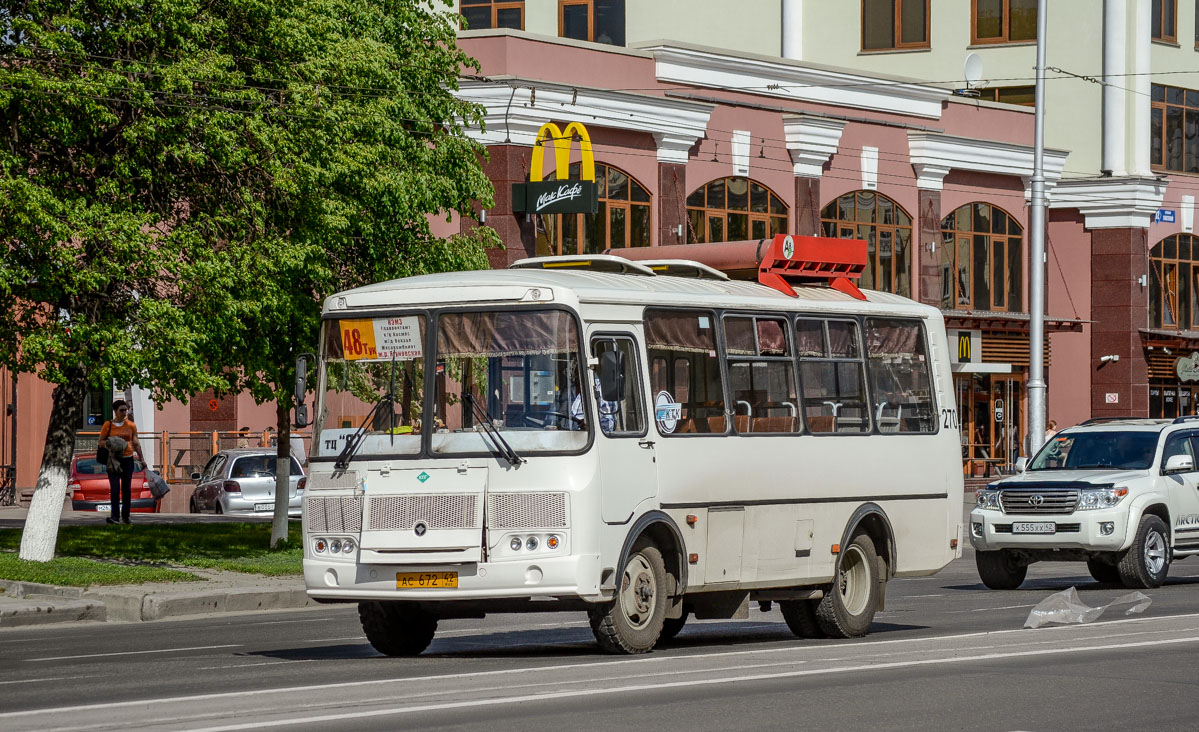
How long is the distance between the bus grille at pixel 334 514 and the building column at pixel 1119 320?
44.3 m

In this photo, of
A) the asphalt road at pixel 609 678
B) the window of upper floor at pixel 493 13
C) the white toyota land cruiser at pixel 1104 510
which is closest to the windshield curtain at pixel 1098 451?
the white toyota land cruiser at pixel 1104 510

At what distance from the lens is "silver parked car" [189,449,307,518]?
37250mm

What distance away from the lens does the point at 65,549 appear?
25.0 meters

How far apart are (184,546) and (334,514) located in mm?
13389

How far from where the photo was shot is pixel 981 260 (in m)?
51.4

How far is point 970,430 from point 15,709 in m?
43.8

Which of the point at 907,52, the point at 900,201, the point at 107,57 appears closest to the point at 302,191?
the point at 107,57

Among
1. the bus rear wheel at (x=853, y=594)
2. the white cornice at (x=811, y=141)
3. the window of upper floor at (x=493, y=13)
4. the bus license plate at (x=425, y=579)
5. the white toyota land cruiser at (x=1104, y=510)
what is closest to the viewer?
the bus license plate at (x=425, y=579)

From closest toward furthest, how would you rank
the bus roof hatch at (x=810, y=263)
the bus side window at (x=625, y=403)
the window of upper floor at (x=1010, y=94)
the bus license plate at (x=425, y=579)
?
1. the bus license plate at (x=425, y=579)
2. the bus side window at (x=625, y=403)
3. the bus roof hatch at (x=810, y=263)
4. the window of upper floor at (x=1010, y=94)

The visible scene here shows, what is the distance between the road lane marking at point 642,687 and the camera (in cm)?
991

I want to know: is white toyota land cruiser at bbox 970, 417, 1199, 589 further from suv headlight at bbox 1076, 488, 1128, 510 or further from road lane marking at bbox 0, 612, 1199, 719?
road lane marking at bbox 0, 612, 1199, 719

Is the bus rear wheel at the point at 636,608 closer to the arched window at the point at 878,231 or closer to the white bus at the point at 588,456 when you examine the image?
the white bus at the point at 588,456

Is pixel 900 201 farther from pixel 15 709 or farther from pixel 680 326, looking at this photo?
pixel 15 709

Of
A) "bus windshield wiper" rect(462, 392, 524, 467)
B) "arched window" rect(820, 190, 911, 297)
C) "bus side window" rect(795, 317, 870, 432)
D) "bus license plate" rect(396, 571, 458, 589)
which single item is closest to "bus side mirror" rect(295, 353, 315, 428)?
"bus windshield wiper" rect(462, 392, 524, 467)
